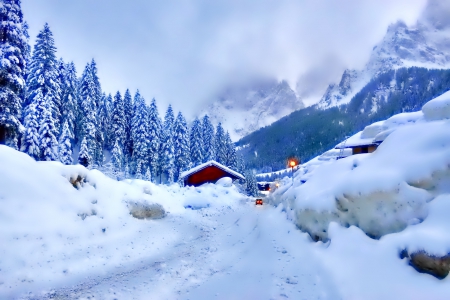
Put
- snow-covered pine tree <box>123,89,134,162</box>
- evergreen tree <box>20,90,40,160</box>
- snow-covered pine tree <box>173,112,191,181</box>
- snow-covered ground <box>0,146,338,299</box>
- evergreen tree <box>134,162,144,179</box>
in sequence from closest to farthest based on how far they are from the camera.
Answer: snow-covered ground <box>0,146,338,299</box>
evergreen tree <box>20,90,40,160</box>
evergreen tree <box>134,162,144,179</box>
snow-covered pine tree <box>123,89,134,162</box>
snow-covered pine tree <box>173,112,191,181</box>

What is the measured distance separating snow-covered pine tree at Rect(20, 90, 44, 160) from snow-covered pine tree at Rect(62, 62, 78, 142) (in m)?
6.87

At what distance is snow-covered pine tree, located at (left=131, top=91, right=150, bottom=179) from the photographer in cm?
5009

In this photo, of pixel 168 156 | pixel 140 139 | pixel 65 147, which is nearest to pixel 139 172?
pixel 140 139

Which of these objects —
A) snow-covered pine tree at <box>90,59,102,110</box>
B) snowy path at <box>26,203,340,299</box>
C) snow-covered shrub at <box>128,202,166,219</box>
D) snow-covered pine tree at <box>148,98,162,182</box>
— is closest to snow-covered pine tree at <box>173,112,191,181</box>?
snow-covered pine tree at <box>148,98,162,182</box>

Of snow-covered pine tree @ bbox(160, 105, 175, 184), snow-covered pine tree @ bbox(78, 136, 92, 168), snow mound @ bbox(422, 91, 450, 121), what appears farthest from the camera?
snow-covered pine tree @ bbox(160, 105, 175, 184)

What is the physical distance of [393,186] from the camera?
6617mm

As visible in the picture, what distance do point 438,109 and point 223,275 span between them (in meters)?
8.94

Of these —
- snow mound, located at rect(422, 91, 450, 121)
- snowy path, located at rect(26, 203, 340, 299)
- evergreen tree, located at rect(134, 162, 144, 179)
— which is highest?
evergreen tree, located at rect(134, 162, 144, 179)

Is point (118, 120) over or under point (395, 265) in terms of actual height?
over

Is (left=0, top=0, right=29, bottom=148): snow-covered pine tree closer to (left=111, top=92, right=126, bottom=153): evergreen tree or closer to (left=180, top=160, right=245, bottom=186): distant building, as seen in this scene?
(left=111, top=92, right=126, bottom=153): evergreen tree

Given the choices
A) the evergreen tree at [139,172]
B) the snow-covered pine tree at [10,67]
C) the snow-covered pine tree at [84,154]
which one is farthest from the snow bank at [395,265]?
the evergreen tree at [139,172]

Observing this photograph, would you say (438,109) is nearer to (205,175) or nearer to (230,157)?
(205,175)

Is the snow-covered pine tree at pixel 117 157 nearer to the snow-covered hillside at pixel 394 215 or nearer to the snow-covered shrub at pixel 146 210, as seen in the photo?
the snow-covered shrub at pixel 146 210

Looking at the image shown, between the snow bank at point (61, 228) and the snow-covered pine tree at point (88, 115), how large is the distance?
1075 inches
